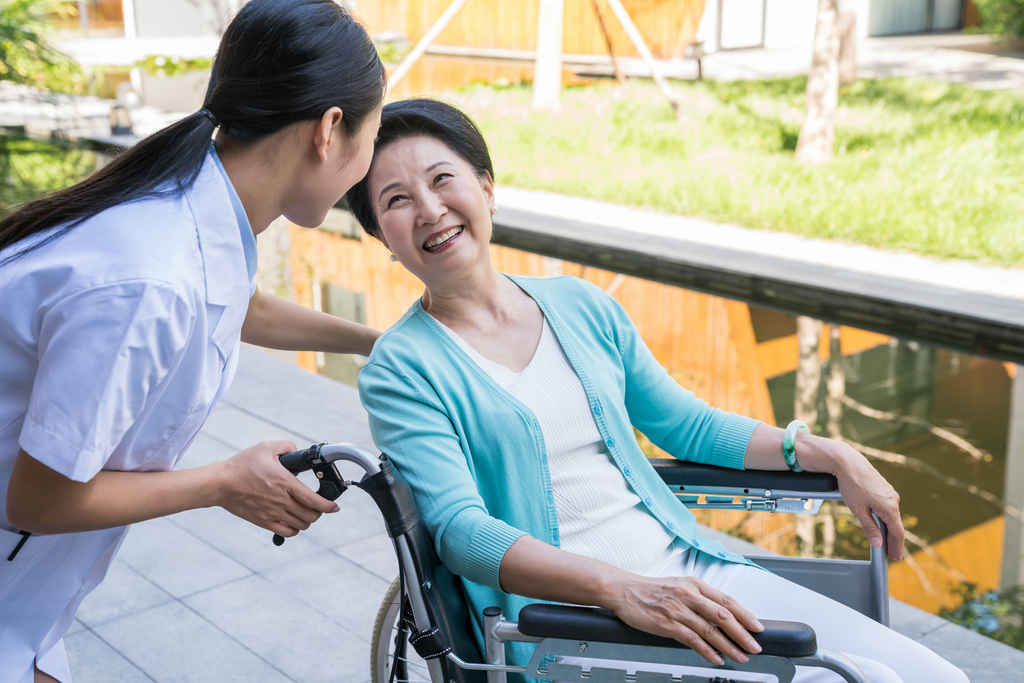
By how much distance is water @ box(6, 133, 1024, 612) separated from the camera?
10.6 feet

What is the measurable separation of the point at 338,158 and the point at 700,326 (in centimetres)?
439

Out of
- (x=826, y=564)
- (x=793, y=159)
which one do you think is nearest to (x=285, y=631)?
(x=826, y=564)

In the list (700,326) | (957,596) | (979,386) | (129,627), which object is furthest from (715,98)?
(129,627)

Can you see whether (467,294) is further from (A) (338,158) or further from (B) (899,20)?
(B) (899,20)

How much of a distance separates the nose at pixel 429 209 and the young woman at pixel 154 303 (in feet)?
1.07

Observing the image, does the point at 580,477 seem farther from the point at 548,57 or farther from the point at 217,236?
the point at 548,57

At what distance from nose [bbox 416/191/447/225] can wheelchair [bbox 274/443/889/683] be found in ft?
1.46

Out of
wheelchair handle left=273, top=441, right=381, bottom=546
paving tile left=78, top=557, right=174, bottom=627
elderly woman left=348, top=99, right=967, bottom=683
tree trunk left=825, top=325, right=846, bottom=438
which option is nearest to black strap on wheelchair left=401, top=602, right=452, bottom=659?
elderly woman left=348, top=99, right=967, bottom=683

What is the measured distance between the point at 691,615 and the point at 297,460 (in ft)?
1.86

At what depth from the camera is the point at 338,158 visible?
4.04 feet

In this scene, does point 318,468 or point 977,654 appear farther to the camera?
point 977,654

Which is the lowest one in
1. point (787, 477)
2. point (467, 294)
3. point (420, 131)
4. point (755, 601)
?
point (755, 601)

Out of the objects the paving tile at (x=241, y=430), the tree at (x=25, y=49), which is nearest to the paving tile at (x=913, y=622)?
the paving tile at (x=241, y=430)

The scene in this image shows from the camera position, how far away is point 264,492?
46.3 inches
